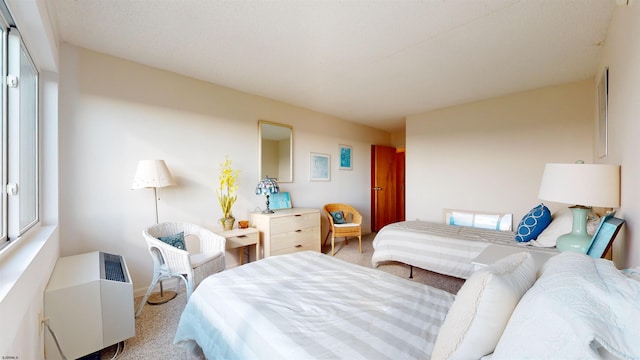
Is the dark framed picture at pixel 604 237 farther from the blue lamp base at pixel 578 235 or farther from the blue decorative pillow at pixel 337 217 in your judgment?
the blue decorative pillow at pixel 337 217

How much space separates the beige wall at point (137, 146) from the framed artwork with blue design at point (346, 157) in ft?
5.87

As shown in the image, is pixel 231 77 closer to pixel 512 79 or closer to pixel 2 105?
pixel 2 105

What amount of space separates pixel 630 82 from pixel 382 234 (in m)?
2.38

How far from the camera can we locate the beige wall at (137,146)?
2.22 metres

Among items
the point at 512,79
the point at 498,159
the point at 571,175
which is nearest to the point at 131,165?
the point at 571,175

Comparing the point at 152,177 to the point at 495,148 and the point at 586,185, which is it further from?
the point at 495,148

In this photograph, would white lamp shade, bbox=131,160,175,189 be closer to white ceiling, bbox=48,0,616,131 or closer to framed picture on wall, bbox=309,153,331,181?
white ceiling, bbox=48,0,616,131

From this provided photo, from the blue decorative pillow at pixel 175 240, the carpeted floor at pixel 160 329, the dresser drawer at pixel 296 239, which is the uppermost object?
the blue decorative pillow at pixel 175 240

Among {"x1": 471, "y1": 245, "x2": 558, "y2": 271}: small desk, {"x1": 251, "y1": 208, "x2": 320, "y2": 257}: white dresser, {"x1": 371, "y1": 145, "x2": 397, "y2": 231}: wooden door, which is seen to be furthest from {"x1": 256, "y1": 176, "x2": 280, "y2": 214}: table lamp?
{"x1": 371, "y1": 145, "x2": 397, "y2": 231}: wooden door

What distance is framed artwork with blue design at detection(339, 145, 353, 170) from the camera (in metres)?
4.84

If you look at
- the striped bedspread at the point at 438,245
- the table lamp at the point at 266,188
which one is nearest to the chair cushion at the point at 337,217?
the striped bedspread at the point at 438,245

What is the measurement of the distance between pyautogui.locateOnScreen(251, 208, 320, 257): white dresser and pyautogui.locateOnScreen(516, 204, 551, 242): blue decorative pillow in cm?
244

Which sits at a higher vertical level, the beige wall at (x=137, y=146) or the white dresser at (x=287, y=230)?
the beige wall at (x=137, y=146)

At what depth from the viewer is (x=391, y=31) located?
1.99 metres
